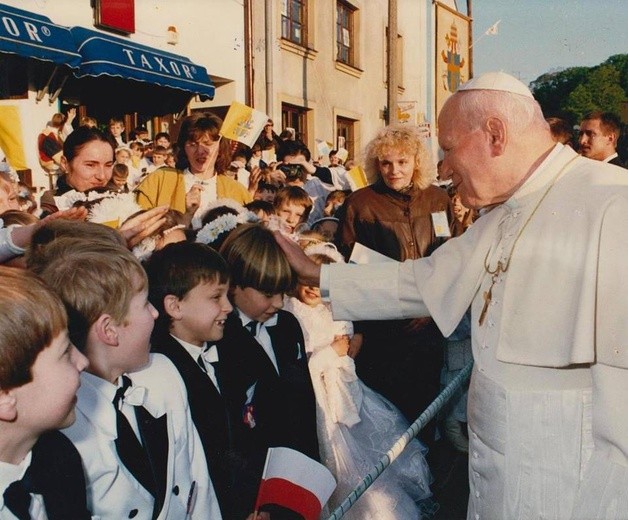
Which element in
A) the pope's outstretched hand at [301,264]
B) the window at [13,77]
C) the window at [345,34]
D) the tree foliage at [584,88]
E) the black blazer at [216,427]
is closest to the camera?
the black blazer at [216,427]

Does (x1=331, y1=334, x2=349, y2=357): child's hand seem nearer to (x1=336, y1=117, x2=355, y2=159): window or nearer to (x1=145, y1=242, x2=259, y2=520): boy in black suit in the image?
(x1=145, y1=242, x2=259, y2=520): boy in black suit

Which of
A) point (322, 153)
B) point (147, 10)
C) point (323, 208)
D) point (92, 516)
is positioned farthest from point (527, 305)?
point (147, 10)

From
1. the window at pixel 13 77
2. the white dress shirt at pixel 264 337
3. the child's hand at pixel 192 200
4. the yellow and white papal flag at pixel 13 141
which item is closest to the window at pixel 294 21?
the window at pixel 13 77

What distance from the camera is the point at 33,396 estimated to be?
159 cm

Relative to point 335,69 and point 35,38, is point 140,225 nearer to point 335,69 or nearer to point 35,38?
point 35,38

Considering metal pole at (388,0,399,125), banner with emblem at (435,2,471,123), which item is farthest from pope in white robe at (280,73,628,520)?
banner with emblem at (435,2,471,123)

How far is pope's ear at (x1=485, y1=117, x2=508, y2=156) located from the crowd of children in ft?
3.40

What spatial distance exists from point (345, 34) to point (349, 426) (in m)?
16.0

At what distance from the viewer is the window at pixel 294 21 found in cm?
1506

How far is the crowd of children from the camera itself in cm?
162

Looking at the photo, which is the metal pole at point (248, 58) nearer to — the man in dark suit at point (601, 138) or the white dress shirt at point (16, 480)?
the man in dark suit at point (601, 138)

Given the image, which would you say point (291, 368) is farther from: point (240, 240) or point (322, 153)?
point (322, 153)

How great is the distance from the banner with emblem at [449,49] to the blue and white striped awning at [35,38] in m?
17.0

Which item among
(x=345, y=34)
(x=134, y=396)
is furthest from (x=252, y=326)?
(x=345, y=34)
